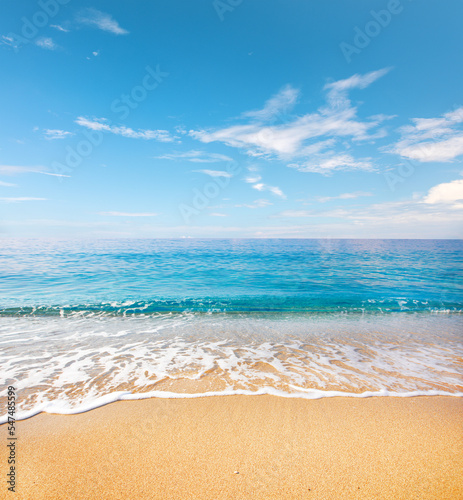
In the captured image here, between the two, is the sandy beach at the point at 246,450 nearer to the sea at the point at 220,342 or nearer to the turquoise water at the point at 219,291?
the sea at the point at 220,342

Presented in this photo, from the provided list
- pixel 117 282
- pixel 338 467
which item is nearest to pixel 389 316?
pixel 338 467

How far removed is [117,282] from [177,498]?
58.2 ft

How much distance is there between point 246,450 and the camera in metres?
3.46

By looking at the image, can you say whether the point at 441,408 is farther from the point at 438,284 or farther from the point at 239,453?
the point at 438,284

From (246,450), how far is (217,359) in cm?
330

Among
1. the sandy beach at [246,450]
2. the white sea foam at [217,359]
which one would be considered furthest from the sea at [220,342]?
the sandy beach at [246,450]

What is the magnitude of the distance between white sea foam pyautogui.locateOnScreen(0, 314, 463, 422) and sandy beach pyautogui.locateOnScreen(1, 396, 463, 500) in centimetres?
48

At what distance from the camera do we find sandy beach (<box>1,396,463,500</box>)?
9.51 ft

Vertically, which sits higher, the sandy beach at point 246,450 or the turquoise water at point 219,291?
the sandy beach at point 246,450

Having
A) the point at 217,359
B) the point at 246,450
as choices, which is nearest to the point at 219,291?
the point at 217,359

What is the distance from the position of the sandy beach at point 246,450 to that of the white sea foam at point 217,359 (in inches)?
18.8

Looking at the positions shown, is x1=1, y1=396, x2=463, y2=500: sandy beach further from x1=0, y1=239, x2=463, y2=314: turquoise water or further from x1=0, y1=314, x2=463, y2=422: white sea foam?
x1=0, y1=239, x2=463, y2=314: turquoise water

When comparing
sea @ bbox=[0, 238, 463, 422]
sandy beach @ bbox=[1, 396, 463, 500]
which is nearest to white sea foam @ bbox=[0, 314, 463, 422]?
sea @ bbox=[0, 238, 463, 422]

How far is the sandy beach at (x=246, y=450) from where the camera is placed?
114 inches
